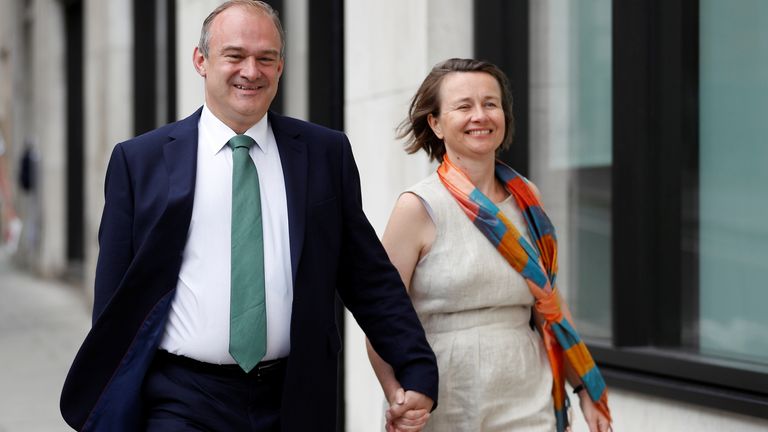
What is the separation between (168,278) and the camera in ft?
10.6

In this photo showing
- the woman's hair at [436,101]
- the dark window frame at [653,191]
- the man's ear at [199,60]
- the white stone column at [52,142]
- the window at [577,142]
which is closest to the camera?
the man's ear at [199,60]

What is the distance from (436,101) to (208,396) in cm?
127

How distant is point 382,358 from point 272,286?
0.49m

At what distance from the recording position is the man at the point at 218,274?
10.6 ft

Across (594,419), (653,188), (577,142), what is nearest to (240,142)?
(594,419)

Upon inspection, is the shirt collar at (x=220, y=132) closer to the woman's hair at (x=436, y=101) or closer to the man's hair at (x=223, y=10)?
the man's hair at (x=223, y=10)

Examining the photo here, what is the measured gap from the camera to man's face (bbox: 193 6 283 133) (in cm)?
333

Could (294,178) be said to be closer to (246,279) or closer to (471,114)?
(246,279)

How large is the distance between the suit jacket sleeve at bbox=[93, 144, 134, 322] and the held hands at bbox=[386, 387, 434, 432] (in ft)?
2.80

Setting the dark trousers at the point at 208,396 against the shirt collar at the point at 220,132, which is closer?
the dark trousers at the point at 208,396

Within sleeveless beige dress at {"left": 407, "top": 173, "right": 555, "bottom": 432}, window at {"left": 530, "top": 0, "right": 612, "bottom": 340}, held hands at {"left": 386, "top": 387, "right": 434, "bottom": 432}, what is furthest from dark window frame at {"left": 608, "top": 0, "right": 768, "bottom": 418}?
held hands at {"left": 386, "top": 387, "right": 434, "bottom": 432}

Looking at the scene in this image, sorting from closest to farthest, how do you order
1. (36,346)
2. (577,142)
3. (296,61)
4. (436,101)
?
1. (436,101)
2. (577,142)
3. (296,61)
4. (36,346)

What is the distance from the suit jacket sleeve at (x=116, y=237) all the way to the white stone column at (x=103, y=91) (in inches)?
405

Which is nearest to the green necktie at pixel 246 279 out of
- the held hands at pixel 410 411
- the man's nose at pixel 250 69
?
the man's nose at pixel 250 69
